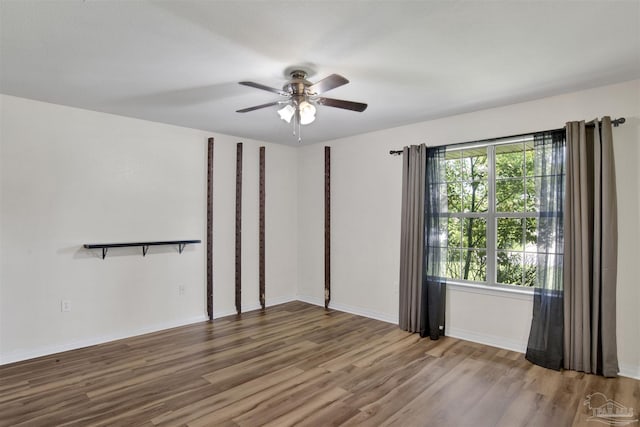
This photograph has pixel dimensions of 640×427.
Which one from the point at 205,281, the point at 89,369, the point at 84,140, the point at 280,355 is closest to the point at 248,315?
the point at 205,281

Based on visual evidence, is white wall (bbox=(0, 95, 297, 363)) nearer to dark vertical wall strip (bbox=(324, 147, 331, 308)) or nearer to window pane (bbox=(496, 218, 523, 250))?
dark vertical wall strip (bbox=(324, 147, 331, 308))

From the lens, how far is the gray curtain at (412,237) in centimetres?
416

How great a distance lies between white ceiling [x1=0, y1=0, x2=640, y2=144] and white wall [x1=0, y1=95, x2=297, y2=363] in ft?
1.62

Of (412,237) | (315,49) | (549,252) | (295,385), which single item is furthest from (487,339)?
(315,49)

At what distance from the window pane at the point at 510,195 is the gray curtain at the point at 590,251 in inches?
20.1

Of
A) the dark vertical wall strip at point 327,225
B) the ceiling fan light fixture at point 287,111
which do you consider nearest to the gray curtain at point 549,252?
the ceiling fan light fixture at point 287,111

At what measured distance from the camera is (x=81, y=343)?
12.1 ft

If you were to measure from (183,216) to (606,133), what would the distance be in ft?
14.9

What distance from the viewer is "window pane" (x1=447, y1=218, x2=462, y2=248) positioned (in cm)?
411

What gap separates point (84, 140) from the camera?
12.3 feet

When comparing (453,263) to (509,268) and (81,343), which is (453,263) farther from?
(81,343)

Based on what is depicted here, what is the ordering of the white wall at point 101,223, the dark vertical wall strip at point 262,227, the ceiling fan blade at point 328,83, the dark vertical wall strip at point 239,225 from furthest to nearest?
the dark vertical wall strip at point 262,227 → the dark vertical wall strip at point 239,225 → the white wall at point 101,223 → the ceiling fan blade at point 328,83

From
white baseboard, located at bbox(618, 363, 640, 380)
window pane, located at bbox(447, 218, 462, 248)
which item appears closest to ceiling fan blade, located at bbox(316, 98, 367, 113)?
A: window pane, located at bbox(447, 218, 462, 248)

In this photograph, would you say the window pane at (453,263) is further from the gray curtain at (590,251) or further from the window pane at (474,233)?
the gray curtain at (590,251)
